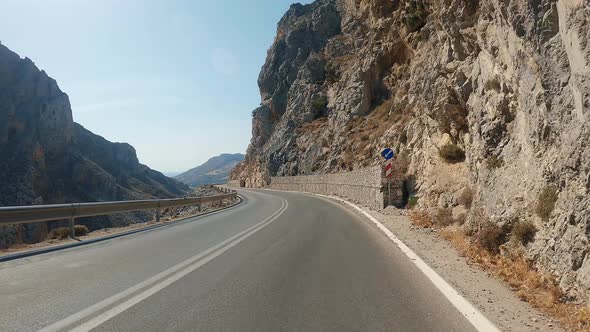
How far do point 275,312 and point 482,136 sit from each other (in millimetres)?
9051

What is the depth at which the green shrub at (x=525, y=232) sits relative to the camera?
24.9 feet

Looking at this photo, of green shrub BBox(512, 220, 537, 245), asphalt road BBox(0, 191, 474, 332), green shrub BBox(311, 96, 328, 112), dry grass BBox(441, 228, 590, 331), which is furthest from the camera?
green shrub BBox(311, 96, 328, 112)

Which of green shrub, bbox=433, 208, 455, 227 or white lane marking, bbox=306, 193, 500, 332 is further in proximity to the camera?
green shrub, bbox=433, 208, 455, 227

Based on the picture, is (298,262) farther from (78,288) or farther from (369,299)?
(78,288)

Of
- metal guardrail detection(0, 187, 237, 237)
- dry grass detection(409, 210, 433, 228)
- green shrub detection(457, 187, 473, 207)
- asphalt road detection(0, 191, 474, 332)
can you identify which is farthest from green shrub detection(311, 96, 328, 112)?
asphalt road detection(0, 191, 474, 332)

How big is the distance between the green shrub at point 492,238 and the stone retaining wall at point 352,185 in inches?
525

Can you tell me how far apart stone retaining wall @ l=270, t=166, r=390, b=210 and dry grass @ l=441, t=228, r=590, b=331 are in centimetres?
1372

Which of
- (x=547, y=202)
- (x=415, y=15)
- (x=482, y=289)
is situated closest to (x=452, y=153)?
(x=547, y=202)

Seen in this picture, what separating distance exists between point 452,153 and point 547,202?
38.4ft

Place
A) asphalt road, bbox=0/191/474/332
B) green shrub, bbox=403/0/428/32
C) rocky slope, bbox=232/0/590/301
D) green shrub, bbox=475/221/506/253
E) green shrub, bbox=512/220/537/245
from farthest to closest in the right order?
green shrub, bbox=403/0/428/32 → green shrub, bbox=475/221/506/253 → green shrub, bbox=512/220/537/245 → rocky slope, bbox=232/0/590/301 → asphalt road, bbox=0/191/474/332

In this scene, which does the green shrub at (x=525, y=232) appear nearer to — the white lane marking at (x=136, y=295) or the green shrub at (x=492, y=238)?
the green shrub at (x=492, y=238)

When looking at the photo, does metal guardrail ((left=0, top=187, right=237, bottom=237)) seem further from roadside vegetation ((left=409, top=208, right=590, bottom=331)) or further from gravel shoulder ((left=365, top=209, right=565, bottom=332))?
roadside vegetation ((left=409, top=208, right=590, bottom=331))

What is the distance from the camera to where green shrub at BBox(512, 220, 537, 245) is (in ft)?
24.9

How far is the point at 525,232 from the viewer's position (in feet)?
25.1
